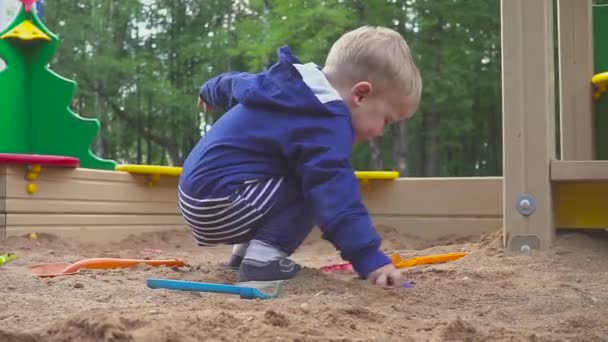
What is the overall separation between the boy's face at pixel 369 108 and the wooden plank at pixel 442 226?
1758mm

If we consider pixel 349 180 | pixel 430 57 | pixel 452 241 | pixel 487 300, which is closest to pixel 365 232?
pixel 349 180

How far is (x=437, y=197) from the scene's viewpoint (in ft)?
11.9

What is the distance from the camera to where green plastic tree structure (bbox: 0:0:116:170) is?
4109 millimetres

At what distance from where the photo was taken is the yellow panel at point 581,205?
8.21ft

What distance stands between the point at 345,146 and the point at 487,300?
17.6 inches

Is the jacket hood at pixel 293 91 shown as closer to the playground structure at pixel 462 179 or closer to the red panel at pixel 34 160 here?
the playground structure at pixel 462 179

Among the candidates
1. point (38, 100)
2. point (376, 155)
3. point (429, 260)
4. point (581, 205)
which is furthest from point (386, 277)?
point (376, 155)

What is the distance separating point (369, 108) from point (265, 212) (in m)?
0.34

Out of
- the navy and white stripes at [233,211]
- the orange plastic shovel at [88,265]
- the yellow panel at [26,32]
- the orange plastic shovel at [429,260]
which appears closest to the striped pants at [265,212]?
the navy and white stripes at [233,211]

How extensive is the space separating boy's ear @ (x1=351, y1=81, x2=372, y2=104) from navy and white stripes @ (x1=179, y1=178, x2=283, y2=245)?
0.84 feet

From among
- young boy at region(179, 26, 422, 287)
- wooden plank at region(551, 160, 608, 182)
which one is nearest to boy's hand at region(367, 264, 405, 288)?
young boy at region(179, 26, 422, 287)

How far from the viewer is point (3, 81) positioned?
13.3ft

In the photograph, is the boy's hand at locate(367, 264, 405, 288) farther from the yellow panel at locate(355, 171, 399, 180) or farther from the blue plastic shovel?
the yellow panel at locate(355, 171, 399, 180)

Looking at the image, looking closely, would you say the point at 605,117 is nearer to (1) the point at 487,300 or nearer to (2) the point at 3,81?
(1) the point at 487,300
